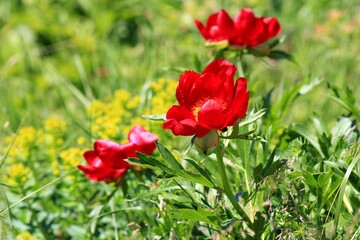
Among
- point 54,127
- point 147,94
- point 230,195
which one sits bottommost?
point 147,94

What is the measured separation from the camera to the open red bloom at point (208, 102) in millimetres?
1280

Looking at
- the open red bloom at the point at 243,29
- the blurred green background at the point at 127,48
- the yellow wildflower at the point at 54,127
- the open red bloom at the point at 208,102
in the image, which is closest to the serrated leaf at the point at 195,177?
the open red bloom at the point at 208,102

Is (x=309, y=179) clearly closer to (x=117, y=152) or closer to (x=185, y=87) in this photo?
(x=185, y=87)

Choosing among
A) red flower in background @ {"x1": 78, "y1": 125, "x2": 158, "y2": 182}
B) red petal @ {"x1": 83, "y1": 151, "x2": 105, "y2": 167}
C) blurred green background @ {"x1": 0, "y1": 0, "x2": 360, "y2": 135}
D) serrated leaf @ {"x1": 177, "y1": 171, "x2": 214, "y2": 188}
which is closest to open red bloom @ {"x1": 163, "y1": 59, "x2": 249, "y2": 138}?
serrated leaf @ {"x1": 177, "y1": 171, "x2": 214, "y2": 188}

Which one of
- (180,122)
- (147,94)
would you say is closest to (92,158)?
(180,122)

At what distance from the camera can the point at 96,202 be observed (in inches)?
76.9

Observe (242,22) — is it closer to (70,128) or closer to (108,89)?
(70,128)

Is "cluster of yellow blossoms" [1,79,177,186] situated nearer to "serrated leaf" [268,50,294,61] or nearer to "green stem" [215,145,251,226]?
"serrated leaf" [268,50,294,61]

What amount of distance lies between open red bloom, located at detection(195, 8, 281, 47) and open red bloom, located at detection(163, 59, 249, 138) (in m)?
0.51

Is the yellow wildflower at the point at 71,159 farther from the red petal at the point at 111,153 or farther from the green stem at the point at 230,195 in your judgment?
the green stem at the point at 230,195

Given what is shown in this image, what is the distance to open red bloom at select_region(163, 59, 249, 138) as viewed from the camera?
1280 millimetres

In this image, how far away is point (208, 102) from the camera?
129cm

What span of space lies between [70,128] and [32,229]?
2.55ft

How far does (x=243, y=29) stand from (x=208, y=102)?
0.64 meters
